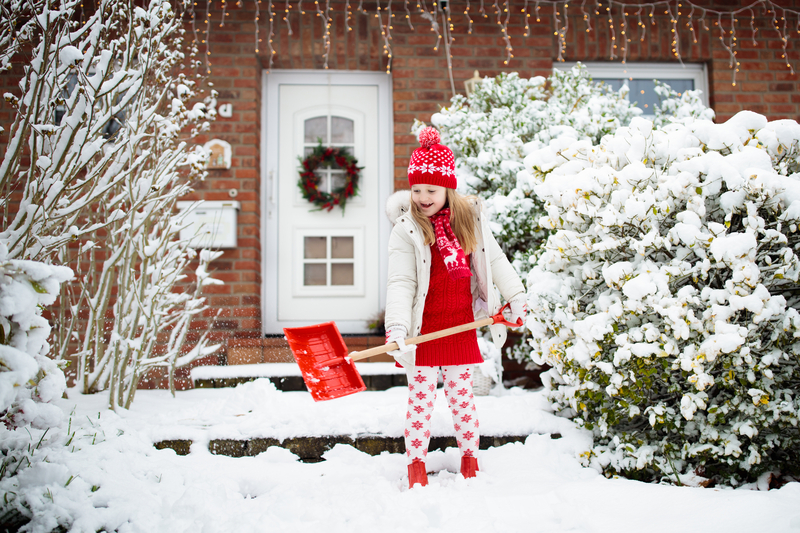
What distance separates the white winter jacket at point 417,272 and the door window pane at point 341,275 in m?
2.52

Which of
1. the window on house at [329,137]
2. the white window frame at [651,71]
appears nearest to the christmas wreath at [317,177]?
the window on house at [329,137]

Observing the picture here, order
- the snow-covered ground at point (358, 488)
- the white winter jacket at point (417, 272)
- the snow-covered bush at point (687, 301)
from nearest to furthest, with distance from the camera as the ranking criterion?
the snow-covered ground at point (358, 488) < the snow-covered bush at point (687, 301) < the white winter jacket at point (417, 272)

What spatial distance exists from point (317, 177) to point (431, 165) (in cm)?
273

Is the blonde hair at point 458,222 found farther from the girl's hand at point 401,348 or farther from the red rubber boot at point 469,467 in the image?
the red rubber boot at point 469,467

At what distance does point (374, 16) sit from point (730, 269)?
3.78 m

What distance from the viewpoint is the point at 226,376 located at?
3633 mm

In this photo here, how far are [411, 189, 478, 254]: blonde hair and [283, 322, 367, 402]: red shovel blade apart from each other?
21.8 inches

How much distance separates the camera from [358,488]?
84.4 inches

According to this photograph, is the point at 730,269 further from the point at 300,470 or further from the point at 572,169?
the point at 300,470

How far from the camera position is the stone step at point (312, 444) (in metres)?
2.51

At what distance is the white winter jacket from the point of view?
86.4 inches

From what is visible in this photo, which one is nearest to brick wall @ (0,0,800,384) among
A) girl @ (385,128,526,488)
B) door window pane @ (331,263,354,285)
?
door window pane @ (331,263,354,285)

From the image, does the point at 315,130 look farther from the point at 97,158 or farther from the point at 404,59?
the point at 97,158

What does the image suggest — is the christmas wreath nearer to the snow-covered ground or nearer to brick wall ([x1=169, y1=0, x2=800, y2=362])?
brick wall ([x1=169, y1=0, x2=800, y2=362])
